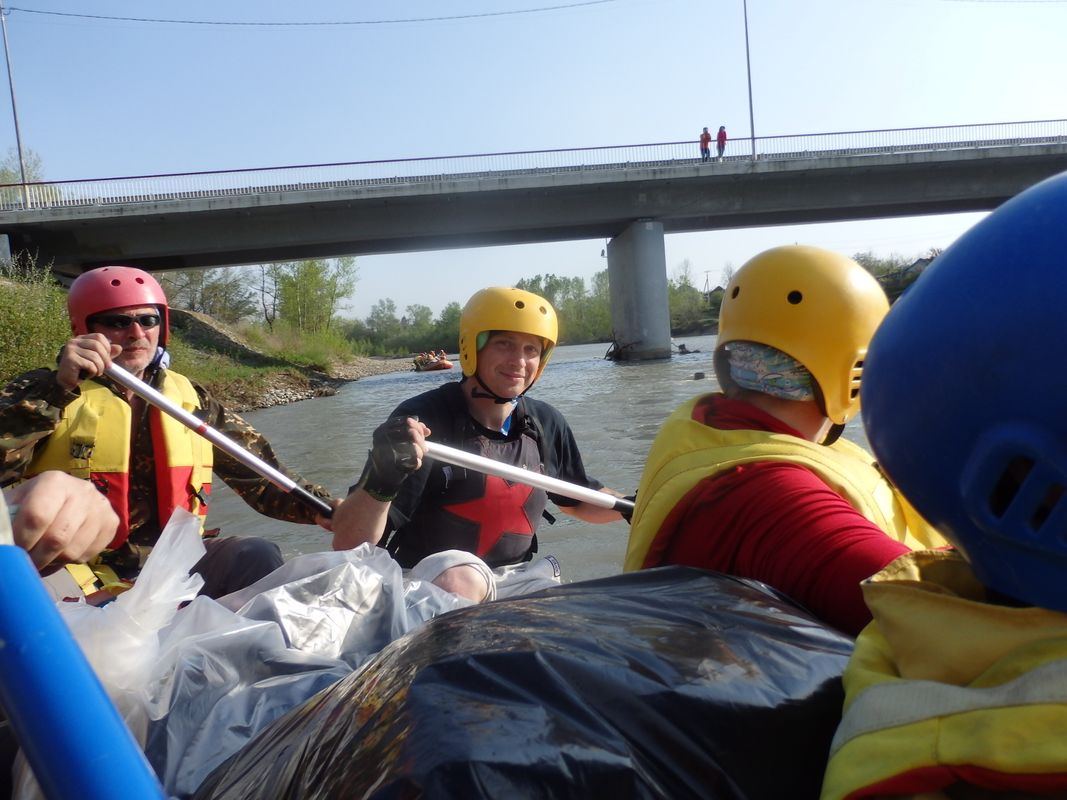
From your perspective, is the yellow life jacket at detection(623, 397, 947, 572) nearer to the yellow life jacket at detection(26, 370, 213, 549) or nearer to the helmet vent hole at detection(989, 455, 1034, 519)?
the helmet vent hole at detection(989, 455, 1034, 519)

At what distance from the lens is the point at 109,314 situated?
10.2 feet

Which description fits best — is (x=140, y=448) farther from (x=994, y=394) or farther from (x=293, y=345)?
(x=293, y=345)

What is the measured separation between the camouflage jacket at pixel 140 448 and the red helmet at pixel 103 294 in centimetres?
25

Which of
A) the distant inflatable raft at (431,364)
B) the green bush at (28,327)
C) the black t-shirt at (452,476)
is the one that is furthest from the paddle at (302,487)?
the distant inflatable raft at (431,364)

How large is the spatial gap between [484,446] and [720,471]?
1.79 m

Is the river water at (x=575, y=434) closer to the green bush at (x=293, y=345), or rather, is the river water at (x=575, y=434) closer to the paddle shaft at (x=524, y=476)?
the paddle shaft at (x=524, y=476)

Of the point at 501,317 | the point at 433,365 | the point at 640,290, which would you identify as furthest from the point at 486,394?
the point at 433,365

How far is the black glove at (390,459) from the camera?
2715 millimetres

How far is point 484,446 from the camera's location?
130 inches

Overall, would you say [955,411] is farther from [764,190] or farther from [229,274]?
[229,274]

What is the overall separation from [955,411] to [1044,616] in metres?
0.19

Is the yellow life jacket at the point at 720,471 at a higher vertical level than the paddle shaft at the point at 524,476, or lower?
higher

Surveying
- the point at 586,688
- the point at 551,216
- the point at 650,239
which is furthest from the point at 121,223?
the point at 586,688

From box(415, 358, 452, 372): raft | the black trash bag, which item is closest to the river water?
the black trash bag
